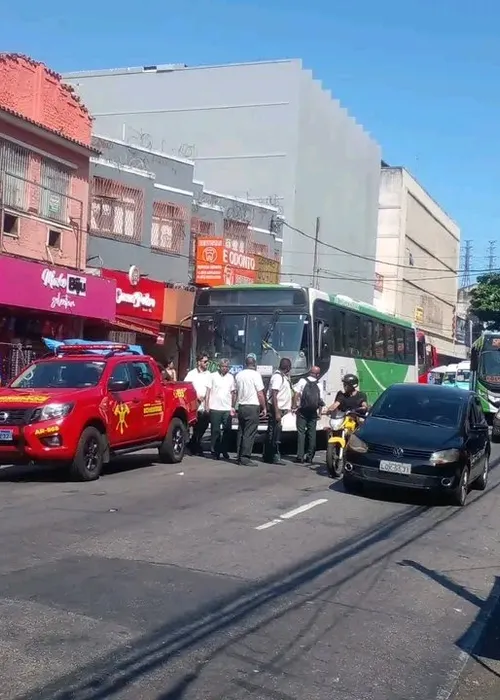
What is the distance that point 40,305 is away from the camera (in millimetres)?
22156

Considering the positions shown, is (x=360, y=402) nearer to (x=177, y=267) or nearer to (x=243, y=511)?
(x=243, y=511)

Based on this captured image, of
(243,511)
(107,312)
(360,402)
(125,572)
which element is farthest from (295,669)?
(107,312)

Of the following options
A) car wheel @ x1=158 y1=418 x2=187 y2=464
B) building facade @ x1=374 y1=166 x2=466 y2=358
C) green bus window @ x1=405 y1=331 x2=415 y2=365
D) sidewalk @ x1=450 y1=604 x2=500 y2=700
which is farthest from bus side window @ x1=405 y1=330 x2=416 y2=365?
building facade @ x1=374 y1=166 x2=466 y2=358

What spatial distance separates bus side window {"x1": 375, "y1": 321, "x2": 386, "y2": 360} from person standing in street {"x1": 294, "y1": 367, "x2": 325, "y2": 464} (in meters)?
6.89

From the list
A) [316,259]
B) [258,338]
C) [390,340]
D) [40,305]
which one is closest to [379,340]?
[390,340]

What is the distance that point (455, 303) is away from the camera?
82.8m

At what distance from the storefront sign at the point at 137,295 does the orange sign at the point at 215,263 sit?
221 cm

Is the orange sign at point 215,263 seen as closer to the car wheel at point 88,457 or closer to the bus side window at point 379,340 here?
the bus side window at point 379,340

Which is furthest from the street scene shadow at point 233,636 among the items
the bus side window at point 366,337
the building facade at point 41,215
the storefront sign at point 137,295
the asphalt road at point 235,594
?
the storefront sign at point 137,295

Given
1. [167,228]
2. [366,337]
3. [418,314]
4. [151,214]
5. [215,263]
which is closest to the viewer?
[366,337]

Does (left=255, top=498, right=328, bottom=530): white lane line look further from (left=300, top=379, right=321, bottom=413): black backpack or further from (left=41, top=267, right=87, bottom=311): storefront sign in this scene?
(left=41, top=267, right=87, bottom=311): storefront sign

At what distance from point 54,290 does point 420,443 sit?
1308 cm

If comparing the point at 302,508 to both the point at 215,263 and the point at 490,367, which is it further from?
the point at 215,263

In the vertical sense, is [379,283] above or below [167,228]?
above
